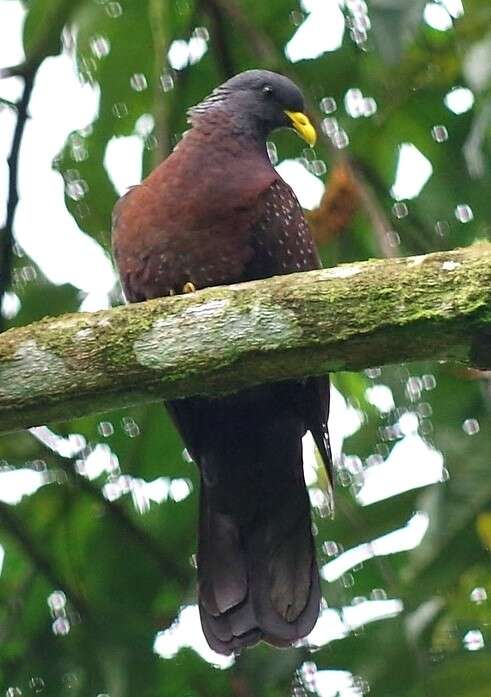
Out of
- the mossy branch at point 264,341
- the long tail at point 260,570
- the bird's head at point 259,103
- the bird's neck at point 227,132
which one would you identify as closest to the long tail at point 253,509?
the long tail at point 260,570

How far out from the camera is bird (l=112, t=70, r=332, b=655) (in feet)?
11.8

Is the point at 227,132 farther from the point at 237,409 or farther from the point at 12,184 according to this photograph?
the point at 237,409

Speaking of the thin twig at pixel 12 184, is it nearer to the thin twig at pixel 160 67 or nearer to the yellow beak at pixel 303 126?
the thin twig at pixel 160 67

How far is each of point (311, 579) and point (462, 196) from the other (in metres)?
1.12

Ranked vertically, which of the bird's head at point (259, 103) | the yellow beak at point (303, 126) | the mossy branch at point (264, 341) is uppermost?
the bird's head at point (259, 103)

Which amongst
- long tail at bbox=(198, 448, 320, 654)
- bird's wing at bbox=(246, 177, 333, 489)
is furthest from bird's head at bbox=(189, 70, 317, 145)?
long tail at bbox=(198, 448, 320, 654)

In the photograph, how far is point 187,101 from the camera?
4.29 metres

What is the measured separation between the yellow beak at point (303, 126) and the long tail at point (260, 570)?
946 millimetres

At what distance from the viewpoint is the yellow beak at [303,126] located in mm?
4008

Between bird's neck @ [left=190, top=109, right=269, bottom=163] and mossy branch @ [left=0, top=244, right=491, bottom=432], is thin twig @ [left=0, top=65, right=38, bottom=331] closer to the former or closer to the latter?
bird's neck @ [left=190, top=109, right=269, bottom=163]

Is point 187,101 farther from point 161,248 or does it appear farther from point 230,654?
point 230,654

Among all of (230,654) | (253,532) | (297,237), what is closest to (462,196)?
(297,237)

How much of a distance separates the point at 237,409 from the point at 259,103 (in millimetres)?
953

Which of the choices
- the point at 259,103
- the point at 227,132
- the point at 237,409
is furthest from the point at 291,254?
the point at 259,103
